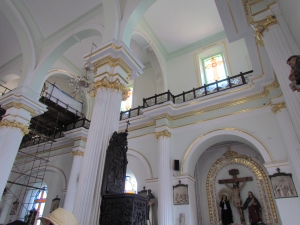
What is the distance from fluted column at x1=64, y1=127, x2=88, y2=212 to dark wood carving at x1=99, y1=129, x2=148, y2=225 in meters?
6.29

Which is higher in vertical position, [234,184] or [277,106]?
[277,106]

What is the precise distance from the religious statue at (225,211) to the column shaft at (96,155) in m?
5.75

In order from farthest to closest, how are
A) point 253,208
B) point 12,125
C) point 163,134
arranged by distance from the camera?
1. point 163,134
2. point 253,208
3. point 12,125

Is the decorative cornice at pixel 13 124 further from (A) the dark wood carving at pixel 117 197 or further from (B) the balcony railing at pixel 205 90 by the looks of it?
(B) the balcony railing at pixel 205 90

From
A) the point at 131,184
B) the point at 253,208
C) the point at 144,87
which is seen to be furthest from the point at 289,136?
the point at 144,87

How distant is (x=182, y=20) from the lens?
10.1 meters

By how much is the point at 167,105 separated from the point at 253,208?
4670 millimetres

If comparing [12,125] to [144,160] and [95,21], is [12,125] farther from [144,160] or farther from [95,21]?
[144,160]

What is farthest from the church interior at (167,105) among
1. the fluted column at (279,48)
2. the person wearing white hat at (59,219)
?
the person wearing white hat at (59,219)

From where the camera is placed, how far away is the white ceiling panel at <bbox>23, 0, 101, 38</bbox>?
745 centimetres

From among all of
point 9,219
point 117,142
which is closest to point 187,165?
point 117,142

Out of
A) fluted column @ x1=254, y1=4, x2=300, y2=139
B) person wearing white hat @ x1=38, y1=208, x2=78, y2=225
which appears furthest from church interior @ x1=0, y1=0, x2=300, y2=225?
person wearing white hat @ x1=38, y1=208, x2=78, y2=225

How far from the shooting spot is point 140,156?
9352mm

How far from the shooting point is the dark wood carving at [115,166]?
4020 millimetres
